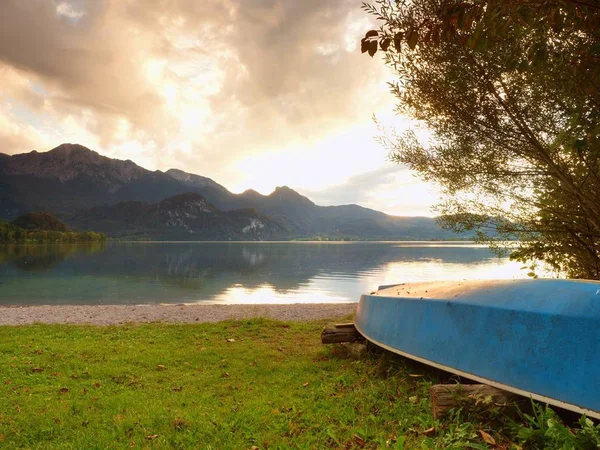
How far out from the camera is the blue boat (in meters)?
4.06

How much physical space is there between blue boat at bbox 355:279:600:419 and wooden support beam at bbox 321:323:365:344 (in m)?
2.32

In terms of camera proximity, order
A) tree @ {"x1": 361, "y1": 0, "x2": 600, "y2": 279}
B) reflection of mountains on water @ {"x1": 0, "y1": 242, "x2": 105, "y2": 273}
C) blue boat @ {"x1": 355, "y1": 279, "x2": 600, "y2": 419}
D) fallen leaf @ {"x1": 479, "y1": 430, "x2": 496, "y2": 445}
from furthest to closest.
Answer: reflection of mountains on water @ {"x1": 0, "y1": 242, "x2": 105, "y2": 273}, tree @ {"x1": 361, "y1": 0, "x2": 600, "y2": 279}, blue boat @ {"x1": 355, "y1": 279, "x2": 600, "y2": 419}, fallen leaf @ {"x1": 479, "y1": 430, "x2": 496, "y2": 445}

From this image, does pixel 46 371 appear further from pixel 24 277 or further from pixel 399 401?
pixel 24 277

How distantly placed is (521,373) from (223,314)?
16320 mm

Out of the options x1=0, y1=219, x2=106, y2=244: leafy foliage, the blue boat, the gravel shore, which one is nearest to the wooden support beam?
the blue boat

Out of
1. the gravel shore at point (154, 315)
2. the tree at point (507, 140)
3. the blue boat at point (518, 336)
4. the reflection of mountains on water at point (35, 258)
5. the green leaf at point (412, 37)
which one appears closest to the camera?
the green leaf at point (412, 37)

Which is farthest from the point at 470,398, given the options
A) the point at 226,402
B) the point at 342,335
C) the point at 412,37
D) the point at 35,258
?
the point at 35,258

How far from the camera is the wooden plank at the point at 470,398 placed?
444 centimetres

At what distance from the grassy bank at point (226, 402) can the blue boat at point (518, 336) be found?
398mm

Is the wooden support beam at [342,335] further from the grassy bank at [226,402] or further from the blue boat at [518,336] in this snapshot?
the blue boat at [518,336]

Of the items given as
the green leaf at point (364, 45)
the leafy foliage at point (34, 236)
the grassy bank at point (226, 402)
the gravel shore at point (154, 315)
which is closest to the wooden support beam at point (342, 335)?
the grassy bank at point (226, 402)

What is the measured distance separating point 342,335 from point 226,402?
11.3ft

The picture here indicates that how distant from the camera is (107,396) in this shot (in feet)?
21.3

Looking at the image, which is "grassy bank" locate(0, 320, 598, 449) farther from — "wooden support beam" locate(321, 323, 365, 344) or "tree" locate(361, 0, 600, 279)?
"tree" locate(361, 0, 600, 279)
